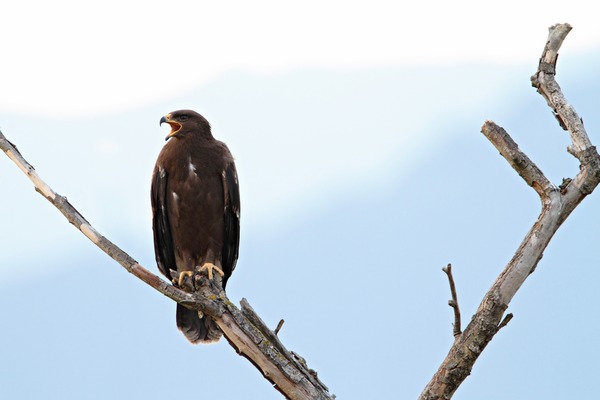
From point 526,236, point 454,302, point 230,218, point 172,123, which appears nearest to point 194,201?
point 230,218

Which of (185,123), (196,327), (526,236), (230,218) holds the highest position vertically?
(185,123)

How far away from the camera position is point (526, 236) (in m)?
4.08

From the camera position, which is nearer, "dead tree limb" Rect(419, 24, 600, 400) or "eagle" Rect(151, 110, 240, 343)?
"dead tree limb" Rect(419, 24, 600, 400)

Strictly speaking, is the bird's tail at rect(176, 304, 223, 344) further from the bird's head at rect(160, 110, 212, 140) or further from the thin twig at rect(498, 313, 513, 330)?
the thin twig at rect(498, 313, 513, 330)

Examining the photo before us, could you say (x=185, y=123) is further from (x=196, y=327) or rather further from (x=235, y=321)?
(x=235, y=321)

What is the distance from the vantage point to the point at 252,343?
14.4 ft

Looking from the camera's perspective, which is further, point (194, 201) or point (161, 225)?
point (161, 225)

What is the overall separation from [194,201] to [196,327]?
950mm

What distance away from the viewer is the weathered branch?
→ 428 centimetres

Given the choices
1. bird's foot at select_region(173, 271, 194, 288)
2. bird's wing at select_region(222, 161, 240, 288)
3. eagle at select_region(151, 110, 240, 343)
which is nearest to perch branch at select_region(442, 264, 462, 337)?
bird's foot at select_region(173, 271, 194, 288)

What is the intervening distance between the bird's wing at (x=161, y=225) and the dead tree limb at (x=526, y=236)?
2781 millimetres

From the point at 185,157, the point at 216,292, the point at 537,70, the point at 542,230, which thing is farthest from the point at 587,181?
the point at 185,157

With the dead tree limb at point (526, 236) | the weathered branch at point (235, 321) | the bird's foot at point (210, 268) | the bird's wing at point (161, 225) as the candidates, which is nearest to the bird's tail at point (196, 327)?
the bird's foot at point (210, 268)

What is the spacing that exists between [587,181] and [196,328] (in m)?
2.93
